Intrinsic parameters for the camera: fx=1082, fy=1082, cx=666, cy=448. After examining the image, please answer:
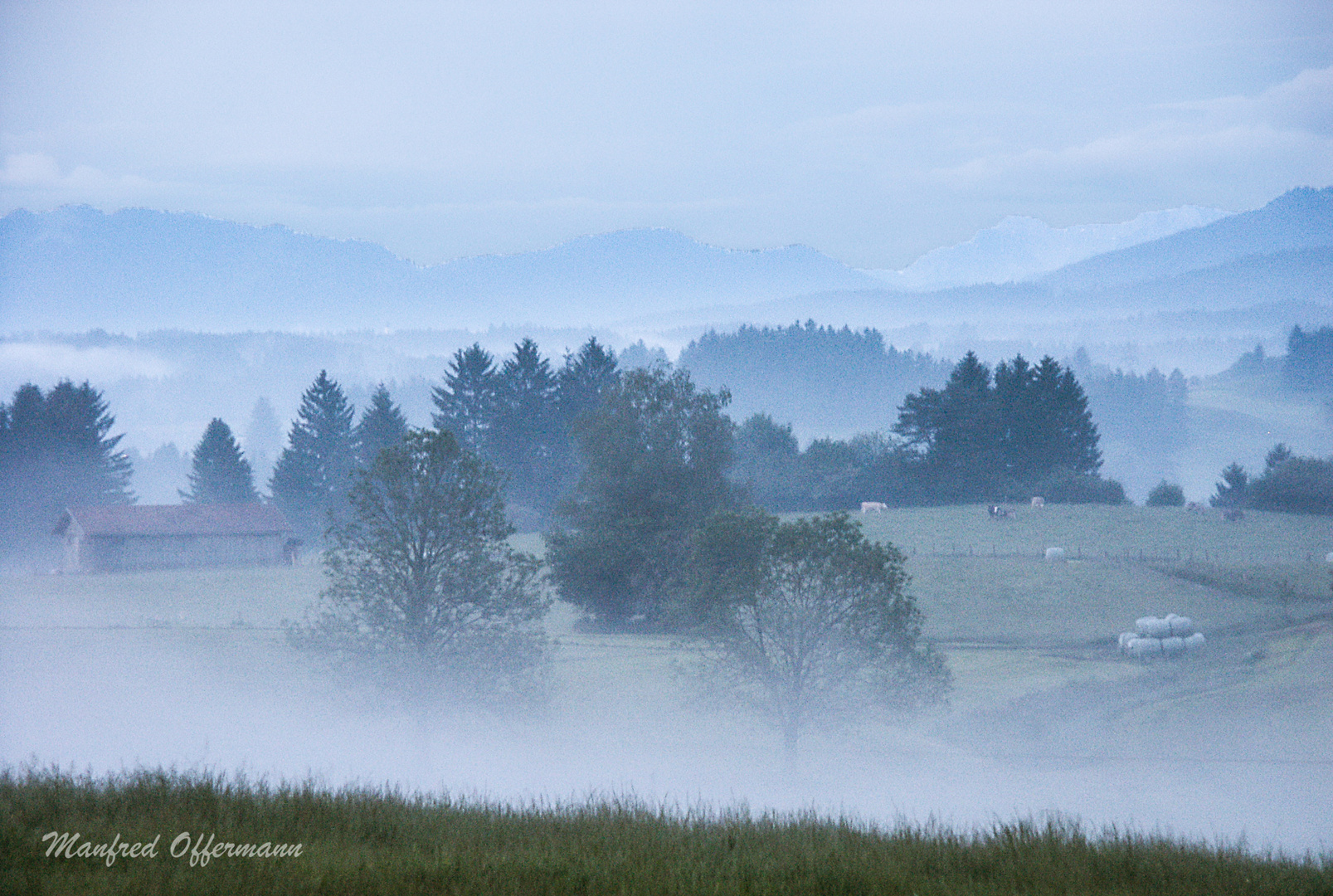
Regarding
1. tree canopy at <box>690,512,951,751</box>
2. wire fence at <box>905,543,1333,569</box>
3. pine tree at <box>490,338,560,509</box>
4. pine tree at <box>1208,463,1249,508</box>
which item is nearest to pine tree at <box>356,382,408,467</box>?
pine tree at <box>490,338,560,509</box>

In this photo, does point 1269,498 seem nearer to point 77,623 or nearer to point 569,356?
point 569,356

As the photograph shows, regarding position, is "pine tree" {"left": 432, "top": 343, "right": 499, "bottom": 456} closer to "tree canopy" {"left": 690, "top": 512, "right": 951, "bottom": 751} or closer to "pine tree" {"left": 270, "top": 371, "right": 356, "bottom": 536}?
"pine tree" {"left": 270, "top": 371, "right": 356, "bottom": 536}

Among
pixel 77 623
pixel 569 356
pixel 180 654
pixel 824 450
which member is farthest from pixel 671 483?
pixel 569 356

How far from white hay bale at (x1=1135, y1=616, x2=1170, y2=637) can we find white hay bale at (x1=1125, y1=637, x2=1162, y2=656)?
0.49 meters

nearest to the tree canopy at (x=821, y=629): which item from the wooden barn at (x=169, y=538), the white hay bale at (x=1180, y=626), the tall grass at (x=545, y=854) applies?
the white hay bale at (x=1180, y=626)

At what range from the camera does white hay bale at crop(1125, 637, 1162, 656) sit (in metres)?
44.8

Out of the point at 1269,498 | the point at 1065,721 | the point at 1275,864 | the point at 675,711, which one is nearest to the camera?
the point at 1275,864

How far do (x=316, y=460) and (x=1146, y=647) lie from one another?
262 feet

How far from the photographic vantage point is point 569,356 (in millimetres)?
111500

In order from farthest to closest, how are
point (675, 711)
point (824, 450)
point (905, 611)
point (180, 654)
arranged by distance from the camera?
point (824, 450) < point (180, 654) < point (675, 711) < point (905, 611)

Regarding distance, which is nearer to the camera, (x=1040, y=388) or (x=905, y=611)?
(x=905, y=611)

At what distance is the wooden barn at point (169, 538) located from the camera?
76.8 meters

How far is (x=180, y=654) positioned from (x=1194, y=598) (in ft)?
160

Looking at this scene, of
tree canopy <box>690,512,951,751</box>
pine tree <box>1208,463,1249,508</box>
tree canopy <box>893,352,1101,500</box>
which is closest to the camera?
tree canopy <box>690,512,951,751</box>
